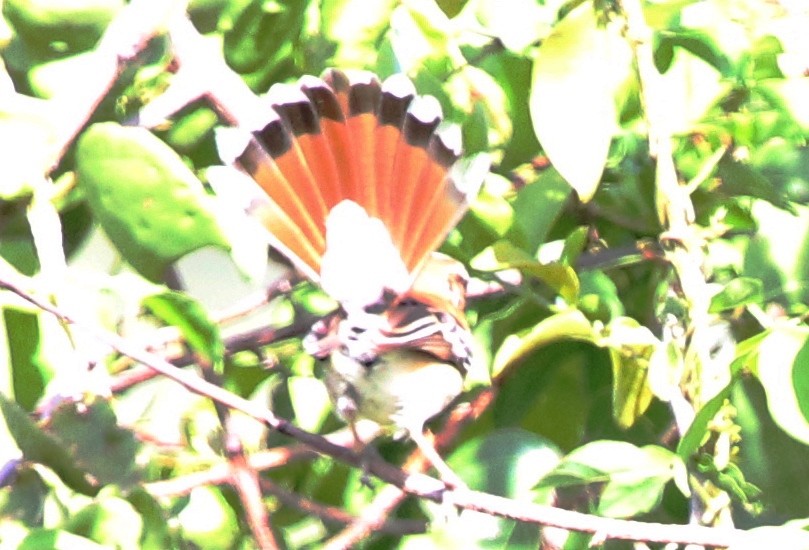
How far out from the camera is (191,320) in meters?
0.60

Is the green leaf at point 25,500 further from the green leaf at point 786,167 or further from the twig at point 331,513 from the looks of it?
the green leaf at point 786,167

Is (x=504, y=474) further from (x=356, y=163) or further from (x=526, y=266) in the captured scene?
(x=356, y=163)

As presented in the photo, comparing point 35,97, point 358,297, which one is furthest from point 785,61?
point 35,97

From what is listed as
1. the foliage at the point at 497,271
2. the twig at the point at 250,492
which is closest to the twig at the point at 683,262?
the foliage at the point at 497,271

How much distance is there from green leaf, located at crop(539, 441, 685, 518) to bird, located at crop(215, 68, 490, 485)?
12cm

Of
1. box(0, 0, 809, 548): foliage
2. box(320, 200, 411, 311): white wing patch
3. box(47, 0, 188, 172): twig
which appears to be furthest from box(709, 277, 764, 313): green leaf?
box(47, 0, 188, 172): twig

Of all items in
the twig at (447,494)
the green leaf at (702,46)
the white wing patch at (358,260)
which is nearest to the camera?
the twig at (447,494)

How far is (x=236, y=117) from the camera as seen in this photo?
67 cm

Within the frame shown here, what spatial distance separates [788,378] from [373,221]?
1.03 ft

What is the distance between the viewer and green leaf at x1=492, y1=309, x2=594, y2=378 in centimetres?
60

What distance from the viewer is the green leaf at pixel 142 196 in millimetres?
591

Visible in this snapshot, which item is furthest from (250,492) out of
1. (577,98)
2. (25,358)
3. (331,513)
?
(577,98)

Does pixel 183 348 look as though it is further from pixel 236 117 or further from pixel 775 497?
pixel 775 497

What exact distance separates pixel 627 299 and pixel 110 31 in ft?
1.12
